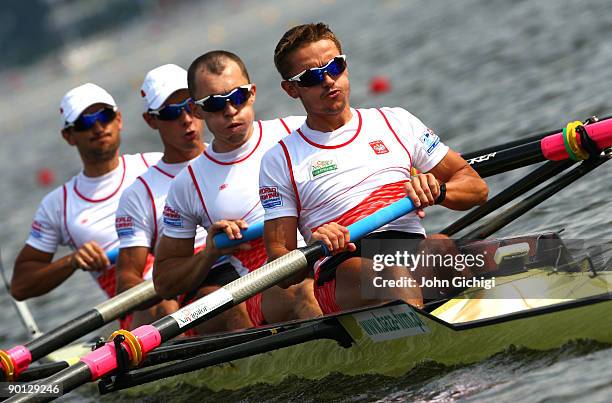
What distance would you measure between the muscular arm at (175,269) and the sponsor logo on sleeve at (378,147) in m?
1.59

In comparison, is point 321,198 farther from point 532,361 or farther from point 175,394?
point 175,394

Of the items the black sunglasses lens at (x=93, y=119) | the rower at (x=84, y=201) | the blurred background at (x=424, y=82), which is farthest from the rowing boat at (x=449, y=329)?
the black sunglasses lens at (x=93, y=119)

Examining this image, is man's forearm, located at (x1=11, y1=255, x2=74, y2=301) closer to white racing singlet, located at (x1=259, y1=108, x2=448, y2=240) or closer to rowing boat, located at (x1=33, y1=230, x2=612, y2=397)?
rowing boat, located at (x1=33, y1=230, x2=612, y2=397)

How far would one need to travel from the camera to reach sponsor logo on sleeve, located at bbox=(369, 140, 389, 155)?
6.79 meters

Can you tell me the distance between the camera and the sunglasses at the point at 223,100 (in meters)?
7.38

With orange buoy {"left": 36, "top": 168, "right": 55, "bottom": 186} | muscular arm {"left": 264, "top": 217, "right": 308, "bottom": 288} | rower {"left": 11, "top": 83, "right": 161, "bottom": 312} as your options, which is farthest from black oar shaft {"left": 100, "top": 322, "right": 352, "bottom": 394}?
orange buoy {"left": 36, "top": 168, "right": 55, "bottom": 186}

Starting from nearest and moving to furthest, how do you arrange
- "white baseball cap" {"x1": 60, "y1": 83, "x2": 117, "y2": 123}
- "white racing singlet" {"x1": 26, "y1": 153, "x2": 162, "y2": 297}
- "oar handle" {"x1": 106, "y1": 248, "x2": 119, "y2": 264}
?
"oar handle" {"x1": 106, "y1": 248, "x2": 119, "y2": 264}
"white baseball cap" {"x1": 60, "y1": 83, "x2": 117, "y2": 123}
"white racing singlet" {"x1": 26, "y1": 153, "x2": 162, "y2": 297}

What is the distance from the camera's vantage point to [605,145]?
721cm

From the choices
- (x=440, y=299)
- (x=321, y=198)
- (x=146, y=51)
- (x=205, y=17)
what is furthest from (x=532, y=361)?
(x=205, y=17)

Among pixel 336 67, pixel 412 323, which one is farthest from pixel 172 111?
pixel 412 323

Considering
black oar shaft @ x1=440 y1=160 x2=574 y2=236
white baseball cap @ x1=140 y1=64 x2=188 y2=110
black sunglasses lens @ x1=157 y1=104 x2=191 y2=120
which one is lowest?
black oar shaft @ x1=440 y1=160 x2=574 y2=236

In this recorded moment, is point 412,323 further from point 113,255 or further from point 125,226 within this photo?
point 113,255

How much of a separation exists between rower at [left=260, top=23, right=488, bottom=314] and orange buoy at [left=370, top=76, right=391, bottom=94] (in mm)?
15838

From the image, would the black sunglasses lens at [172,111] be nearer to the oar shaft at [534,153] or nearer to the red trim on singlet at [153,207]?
the red trim on singlet at [153,207]
